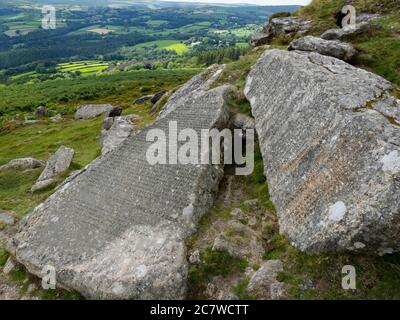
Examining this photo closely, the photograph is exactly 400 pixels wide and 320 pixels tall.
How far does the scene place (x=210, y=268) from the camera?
11.5 meters

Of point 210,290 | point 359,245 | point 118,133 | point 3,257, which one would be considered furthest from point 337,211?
point 118,133

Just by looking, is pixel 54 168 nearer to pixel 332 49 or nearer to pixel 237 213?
pixel 237 213

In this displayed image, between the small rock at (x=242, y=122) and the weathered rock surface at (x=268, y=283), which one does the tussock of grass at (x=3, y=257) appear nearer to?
the weathered rock surface at (x=268, y=283)

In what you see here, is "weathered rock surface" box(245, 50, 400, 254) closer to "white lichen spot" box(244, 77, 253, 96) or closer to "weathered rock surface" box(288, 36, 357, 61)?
"white lichen spot" box(244, 77, 253, 96)

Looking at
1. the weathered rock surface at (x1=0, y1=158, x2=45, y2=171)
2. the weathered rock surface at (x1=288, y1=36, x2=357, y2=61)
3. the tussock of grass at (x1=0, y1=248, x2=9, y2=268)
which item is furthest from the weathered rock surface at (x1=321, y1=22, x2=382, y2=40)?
the weathered rock surface at (x1=0, y1=158, x2=45, y2=171)

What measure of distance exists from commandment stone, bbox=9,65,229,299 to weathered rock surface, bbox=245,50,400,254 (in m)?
2.85

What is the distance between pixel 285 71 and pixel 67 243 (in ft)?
38.5

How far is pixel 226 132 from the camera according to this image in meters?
16.4

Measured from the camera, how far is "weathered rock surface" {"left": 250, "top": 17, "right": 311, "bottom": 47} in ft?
96.4

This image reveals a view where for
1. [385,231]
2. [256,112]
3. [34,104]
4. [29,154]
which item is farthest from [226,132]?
[34,104]

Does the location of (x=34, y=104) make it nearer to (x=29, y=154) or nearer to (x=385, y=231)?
(x=29, y=154)

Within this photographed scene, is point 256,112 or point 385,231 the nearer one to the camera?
point 385,231

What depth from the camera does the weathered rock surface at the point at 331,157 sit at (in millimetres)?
9336

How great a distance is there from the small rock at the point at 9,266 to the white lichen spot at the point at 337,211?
40.4 feet
